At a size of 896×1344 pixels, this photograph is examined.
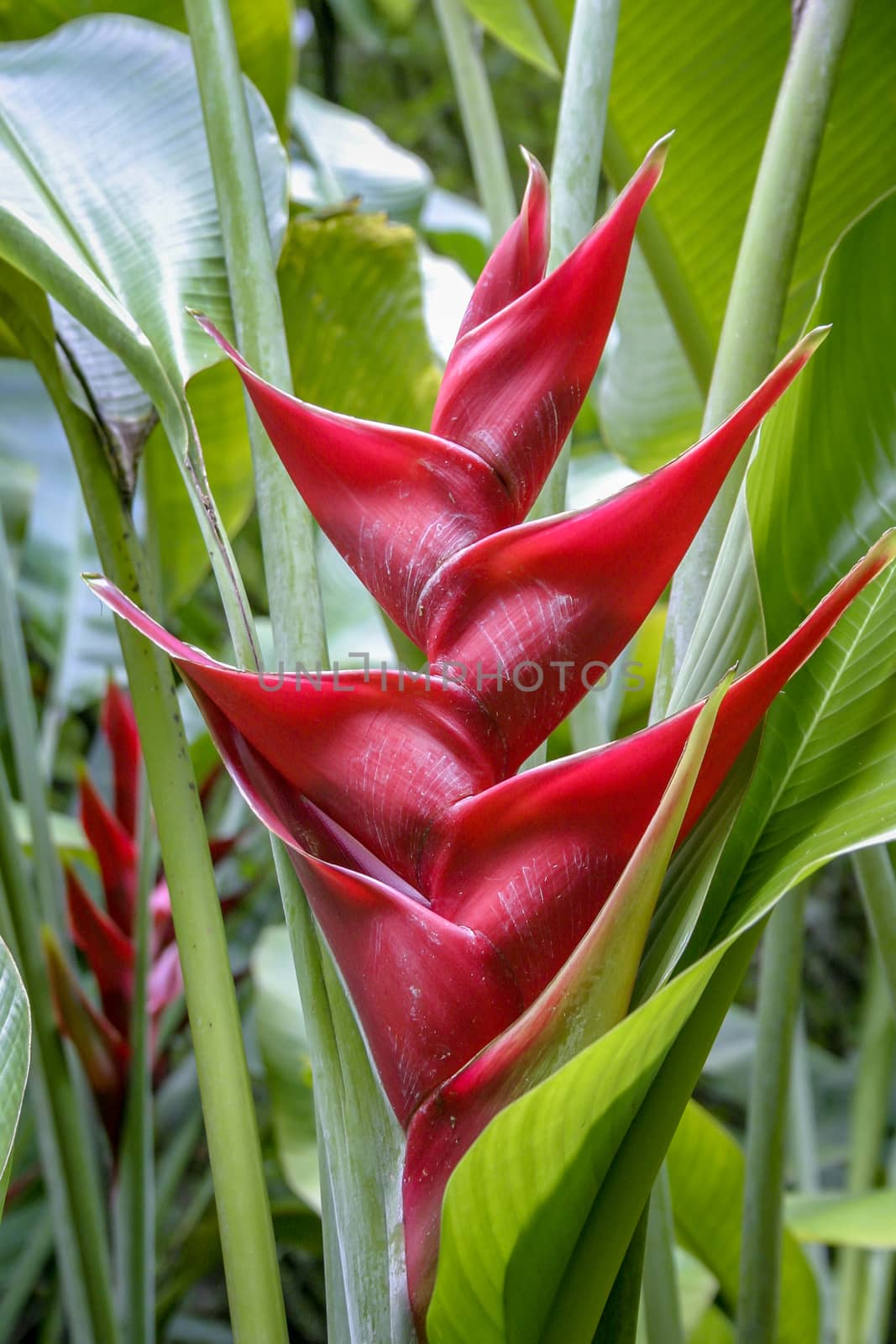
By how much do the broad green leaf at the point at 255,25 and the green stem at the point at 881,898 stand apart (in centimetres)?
48

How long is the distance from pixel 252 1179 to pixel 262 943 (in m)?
0.57

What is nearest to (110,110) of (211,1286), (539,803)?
(539,803)

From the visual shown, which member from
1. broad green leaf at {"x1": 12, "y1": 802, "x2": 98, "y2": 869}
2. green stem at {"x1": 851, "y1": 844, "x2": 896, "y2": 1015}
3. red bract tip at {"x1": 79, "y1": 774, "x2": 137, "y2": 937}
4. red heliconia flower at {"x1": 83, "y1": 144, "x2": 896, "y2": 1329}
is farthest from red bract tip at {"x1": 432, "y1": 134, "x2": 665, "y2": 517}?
broad green leaf at {"x1": 12, "y1": 802, "x2": 98, "y2": 869}

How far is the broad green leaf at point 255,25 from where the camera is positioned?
60cm

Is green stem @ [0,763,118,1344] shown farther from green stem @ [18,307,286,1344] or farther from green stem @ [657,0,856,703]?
green stem @ [657,0,856,703]

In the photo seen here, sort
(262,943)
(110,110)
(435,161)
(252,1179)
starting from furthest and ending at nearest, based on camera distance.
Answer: (435,161)
(262,943)
(110,110)
(252,1179)

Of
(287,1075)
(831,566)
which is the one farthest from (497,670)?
(287,1075)

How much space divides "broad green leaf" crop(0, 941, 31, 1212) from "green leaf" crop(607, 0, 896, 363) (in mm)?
423

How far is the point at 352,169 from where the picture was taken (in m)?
0.94

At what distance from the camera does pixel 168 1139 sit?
2.96ft

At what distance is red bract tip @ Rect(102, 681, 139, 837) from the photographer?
29.7 inches

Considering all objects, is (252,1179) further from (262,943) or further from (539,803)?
(262,943)

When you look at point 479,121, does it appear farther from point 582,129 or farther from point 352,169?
point 582,129

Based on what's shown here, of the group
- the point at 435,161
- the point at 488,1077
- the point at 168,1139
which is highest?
the point at 435,161
